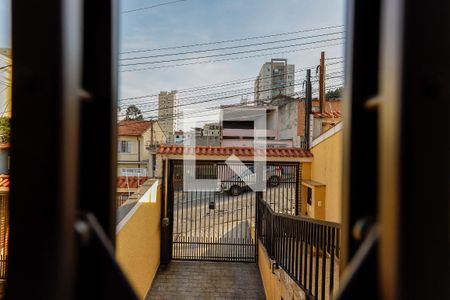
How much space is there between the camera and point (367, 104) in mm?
558

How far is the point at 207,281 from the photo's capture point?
5363mm

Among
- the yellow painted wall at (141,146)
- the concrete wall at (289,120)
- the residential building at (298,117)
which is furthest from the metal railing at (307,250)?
the yellow painted wall at (141,146)

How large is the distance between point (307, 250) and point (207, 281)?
2.90 m

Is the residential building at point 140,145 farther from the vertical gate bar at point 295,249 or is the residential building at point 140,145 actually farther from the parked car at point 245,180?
the vertical gate bar at point 295,249

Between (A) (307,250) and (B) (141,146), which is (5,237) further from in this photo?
(B) (141,146)

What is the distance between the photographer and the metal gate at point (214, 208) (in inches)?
250

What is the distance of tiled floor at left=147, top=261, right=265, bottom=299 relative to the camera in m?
4.90

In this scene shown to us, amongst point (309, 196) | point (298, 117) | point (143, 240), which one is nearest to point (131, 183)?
point (143, 240)

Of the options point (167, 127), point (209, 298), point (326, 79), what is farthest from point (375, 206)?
point (167, 127)

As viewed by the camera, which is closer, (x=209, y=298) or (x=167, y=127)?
(x=209, y=298)

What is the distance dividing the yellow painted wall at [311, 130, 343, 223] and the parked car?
94 centimetres

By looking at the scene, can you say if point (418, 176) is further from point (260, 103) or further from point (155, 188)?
point (260, 103)

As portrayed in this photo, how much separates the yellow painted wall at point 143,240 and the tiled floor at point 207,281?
0.28 metres

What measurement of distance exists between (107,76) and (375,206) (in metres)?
0.61
